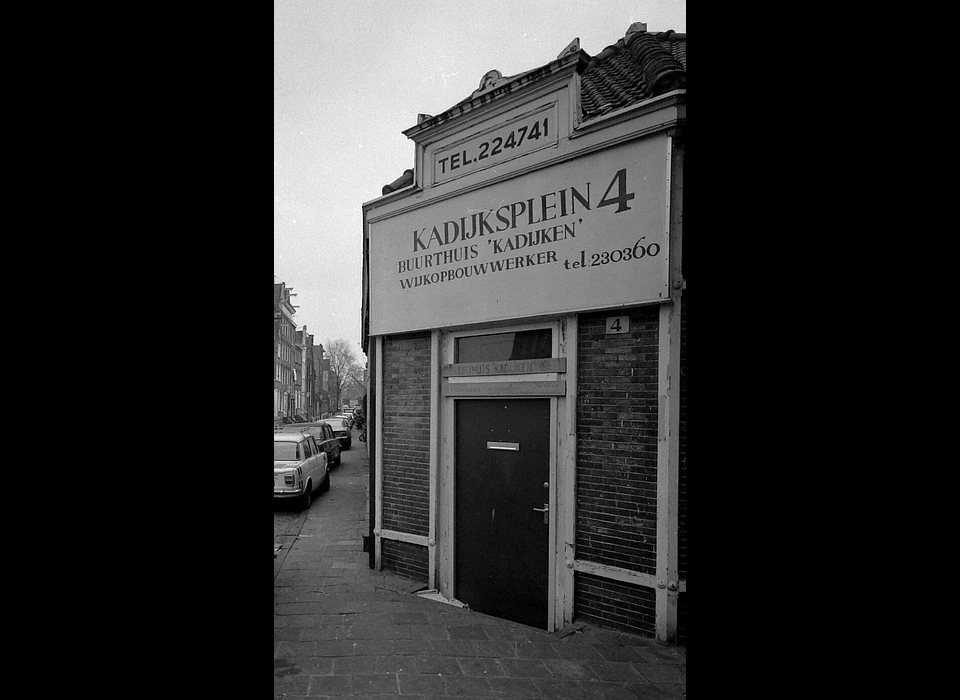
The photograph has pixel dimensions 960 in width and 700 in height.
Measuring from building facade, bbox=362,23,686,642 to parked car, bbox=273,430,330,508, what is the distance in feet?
14.4

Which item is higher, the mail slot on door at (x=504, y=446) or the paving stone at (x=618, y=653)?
the mail slot on door at (x=504, y=446)

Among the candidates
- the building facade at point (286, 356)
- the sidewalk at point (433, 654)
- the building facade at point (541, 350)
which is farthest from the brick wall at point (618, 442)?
the building facade at point (286, 356)

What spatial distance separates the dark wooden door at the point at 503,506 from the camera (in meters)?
5.06

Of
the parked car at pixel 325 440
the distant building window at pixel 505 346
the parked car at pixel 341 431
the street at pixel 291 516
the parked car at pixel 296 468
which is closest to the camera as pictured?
the distant building window at pixel 505 346

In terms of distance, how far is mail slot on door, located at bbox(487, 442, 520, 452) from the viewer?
5273mm

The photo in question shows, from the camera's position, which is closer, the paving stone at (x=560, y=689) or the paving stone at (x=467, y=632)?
the paving stone at (x=560, y=689)

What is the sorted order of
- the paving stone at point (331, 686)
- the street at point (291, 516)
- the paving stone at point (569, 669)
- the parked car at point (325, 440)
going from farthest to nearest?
the parked car at point (325, 440), the street at point (291, 516), the paving stone at point (569, 669), the paving stone at point (331, 686)

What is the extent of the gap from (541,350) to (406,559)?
10.5ft

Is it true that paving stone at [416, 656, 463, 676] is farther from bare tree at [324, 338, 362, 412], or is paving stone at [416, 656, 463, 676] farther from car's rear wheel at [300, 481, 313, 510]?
bare tree at [324, 338, 362, 412]

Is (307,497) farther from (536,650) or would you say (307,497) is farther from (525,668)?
(525,668)

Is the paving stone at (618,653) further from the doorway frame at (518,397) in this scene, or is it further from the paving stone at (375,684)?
the paving stone at (375,684)
